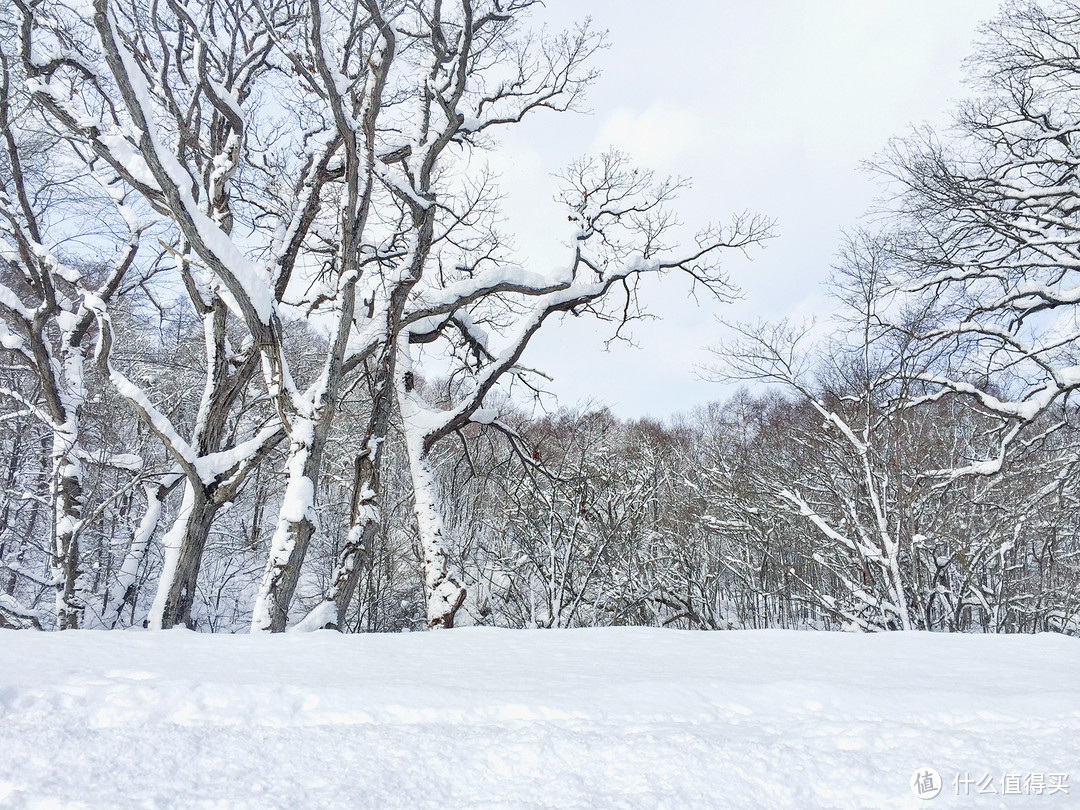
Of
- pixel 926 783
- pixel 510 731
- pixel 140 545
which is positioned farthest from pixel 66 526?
pixel 926 783

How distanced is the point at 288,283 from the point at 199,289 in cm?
100

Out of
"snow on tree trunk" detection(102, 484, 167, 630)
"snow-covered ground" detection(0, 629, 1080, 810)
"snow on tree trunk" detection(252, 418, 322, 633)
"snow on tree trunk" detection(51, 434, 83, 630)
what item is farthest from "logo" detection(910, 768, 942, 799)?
"snow on tree trunk" detection(102, 484, 167, 630)

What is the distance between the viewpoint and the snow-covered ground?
50.4 inches

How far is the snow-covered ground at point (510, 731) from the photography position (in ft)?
4.20

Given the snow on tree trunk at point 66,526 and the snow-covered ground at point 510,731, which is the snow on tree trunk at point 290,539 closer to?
the snow-covered ground at point 510,731

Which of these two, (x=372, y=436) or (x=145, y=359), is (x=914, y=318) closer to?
(x=372, y=436)

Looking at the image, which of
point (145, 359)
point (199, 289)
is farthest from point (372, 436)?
point (145, 359)

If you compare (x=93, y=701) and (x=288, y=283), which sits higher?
(x=288, y=283)

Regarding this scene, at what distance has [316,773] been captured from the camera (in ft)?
4.40

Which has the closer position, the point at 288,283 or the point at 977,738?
the point at 977,738

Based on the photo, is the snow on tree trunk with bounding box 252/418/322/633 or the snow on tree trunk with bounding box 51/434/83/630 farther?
the snow on tree trunk with bounding box 51/434/83/630

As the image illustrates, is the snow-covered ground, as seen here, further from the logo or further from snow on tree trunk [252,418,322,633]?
snow on tree trunk [252,418,322,633]

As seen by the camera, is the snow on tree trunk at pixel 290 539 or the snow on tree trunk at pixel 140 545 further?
the snow on tree trunk at pixel 140 545

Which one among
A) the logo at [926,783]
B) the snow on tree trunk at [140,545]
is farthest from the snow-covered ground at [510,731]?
the snow on tree trunk at [140,545]
